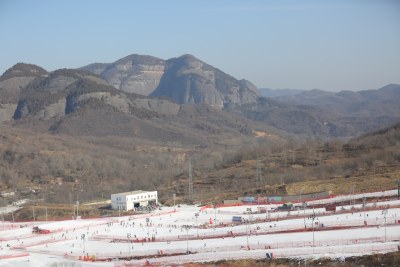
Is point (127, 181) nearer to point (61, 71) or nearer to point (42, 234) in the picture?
point (42, 234)

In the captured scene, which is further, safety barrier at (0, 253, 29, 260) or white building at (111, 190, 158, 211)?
white building at (111, 190, 158, 211)

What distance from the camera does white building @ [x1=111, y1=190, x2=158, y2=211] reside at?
180 feet

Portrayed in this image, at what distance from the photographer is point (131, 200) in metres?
55.3

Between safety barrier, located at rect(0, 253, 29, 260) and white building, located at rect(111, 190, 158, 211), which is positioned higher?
white building, located at rect(111, 190, 158, 211)

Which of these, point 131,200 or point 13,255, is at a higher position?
point 131,200

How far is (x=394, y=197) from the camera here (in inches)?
1710

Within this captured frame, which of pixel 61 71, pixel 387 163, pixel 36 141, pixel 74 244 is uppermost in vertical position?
pixel 61 71

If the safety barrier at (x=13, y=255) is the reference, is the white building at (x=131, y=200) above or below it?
above

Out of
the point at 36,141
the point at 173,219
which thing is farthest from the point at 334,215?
the point at 36,141

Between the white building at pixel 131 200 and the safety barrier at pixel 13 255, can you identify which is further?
the white building at pixel 131 200

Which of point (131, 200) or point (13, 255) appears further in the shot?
point (131, 200)

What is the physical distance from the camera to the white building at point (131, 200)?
180ft

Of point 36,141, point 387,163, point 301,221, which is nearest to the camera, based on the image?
point 301,221

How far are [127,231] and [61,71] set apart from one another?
149 m
